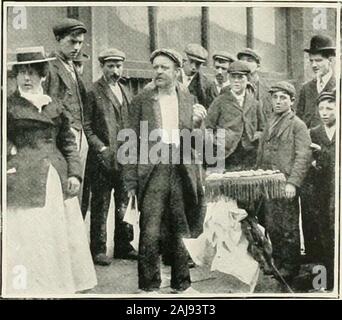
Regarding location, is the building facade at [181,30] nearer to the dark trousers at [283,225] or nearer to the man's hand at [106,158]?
the man's hand at [106,158]

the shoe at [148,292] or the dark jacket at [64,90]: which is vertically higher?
the dark jacket at [64,90]

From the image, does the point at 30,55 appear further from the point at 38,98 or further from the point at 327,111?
the point at 327,111

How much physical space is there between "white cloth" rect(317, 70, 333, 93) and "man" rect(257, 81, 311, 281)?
121 mm

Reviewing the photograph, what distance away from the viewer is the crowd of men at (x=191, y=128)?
337 cm

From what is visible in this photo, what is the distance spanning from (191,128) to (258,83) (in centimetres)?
37

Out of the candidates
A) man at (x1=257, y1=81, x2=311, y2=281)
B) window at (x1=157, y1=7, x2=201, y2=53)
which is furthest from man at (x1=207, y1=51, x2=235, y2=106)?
man at (x1=257, y1=81, x2=311, y2=281)

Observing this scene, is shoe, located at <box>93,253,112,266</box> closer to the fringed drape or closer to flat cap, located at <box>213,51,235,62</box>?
the fringed drape

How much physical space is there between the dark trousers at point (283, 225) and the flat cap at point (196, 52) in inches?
28.2

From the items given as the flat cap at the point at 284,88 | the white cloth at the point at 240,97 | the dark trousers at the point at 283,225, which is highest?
the flat cap at the point at 284,88

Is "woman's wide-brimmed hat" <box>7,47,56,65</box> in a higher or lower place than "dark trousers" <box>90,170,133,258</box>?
higher

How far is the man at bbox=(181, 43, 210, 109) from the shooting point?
341 cm

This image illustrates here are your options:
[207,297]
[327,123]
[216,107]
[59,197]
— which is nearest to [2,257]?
[59,197]

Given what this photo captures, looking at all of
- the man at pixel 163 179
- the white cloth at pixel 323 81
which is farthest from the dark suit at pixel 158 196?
the white cloth at pixel 323 81
